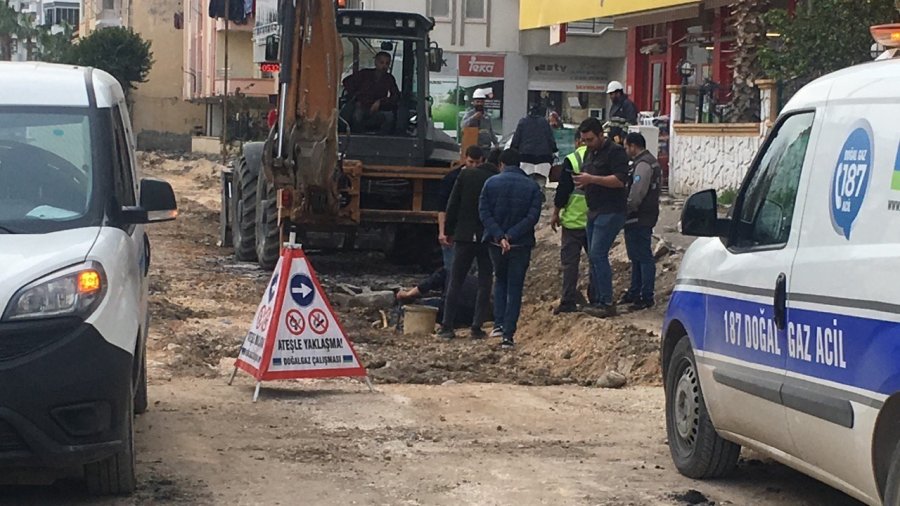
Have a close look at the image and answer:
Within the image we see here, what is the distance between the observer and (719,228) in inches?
269

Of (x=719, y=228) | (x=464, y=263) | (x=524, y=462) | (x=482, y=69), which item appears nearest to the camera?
(x=719, y=228)

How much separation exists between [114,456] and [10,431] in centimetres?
68

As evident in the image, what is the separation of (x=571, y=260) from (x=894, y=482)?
29.9 ft

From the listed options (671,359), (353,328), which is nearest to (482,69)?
(353,328)

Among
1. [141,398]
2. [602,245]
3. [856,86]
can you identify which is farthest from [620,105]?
[856,86]

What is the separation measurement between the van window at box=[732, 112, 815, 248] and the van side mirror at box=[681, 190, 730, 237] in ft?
0.30

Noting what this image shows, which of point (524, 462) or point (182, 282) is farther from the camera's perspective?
point (182, 282)

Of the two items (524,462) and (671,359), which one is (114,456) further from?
(671,359)

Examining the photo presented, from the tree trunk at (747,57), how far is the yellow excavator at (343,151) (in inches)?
191

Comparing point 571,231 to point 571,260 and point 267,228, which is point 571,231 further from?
point 267,228

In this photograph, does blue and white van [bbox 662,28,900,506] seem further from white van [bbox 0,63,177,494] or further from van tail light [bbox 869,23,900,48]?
white van [bbox 0,63,177,494]

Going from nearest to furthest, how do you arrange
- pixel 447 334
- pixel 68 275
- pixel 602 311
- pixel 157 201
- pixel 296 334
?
pixel 68 275 < pixel 157 201 < pixel 296 334 < pixel 602 311 < pixel 447 334

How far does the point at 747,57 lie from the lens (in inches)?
838

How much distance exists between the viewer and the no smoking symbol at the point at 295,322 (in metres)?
9.62
